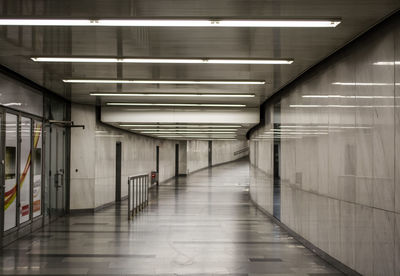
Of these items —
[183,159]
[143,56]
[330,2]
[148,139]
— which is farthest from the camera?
[183,159]

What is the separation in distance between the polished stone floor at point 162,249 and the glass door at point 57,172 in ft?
1.46

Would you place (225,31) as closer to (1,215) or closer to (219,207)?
(1,215)

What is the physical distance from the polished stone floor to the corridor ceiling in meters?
3.02

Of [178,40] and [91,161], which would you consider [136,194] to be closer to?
[91,161]

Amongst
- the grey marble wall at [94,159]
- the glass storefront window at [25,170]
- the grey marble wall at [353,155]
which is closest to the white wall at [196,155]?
the grey marble wall at [94,159]

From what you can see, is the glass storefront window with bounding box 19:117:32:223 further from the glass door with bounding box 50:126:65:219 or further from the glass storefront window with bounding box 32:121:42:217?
the glass door with bounding box 50:126:65:219

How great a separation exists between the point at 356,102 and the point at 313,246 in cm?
299

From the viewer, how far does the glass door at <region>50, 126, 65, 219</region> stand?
12023mm

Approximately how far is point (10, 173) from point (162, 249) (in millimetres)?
3093

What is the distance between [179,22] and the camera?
5215 millimetres

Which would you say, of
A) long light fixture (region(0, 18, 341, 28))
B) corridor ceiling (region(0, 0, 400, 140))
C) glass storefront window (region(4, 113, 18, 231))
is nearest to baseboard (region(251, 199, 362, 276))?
corridor ceiling (region(0, 0, 400, 140))

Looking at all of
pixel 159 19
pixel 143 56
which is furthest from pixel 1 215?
pixel 159 19

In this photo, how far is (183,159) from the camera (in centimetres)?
3703

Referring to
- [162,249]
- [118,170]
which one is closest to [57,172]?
[162,249]
